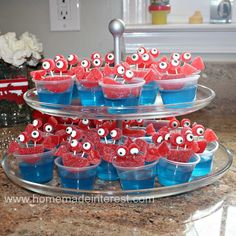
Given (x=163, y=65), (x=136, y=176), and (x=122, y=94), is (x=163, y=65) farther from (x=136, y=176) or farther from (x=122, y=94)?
(x=136, y=176)

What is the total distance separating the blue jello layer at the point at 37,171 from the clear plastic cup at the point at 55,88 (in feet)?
0.38

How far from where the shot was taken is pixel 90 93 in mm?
857

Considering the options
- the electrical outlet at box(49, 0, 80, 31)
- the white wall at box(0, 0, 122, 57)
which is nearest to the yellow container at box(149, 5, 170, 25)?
the white wall at box(0, 0, 122, 57)

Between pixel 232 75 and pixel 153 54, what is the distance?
1.58ft

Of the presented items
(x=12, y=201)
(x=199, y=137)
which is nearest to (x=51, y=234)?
(x=12, y=201)

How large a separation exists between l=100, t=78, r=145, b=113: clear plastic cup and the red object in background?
0.50 meters

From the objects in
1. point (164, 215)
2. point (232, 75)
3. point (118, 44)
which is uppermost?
point (118, 44)

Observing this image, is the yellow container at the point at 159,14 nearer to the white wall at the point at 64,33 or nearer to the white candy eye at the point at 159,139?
the white wall at the point at 64,33

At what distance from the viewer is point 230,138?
1174mm

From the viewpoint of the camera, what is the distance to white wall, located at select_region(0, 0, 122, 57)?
4.48 ft

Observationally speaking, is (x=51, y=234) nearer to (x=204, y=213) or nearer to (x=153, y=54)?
(x=204, y=213)

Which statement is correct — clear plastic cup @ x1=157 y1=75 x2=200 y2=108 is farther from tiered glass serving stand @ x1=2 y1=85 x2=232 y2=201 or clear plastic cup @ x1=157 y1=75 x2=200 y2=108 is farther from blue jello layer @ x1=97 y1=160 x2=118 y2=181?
blue jello layer @ x1=97 y1=160 x2=118 y2=181

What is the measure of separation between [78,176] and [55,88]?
0.56ft

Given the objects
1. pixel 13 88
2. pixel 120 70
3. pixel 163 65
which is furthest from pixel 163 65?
pixel 13 88
